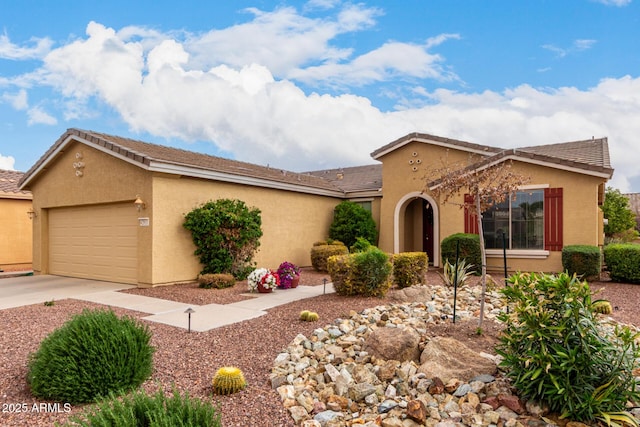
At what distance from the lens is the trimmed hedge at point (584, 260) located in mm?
10500

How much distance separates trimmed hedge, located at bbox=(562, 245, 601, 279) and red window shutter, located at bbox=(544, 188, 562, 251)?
0.78m

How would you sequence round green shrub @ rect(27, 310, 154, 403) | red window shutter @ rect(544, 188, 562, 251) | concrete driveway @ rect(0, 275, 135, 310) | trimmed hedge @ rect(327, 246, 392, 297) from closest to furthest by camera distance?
round green shrub @ rect(27, 310, 154, 403)
trimmed hedge @ rect(327, 246, 392, 297)
concrete driveway @ rect(0, 275, 135, 310)
red window shutter @ rect(544, 188, 562, 251)

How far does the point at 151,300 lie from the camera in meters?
8.88

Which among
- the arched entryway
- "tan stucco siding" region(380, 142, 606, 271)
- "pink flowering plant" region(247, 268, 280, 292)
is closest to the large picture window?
"tan stucco siding" region(380, 142, 606, 271)


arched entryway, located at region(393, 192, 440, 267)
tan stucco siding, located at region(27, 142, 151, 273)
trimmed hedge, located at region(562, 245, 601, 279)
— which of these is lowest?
trimmed hedge, located at region(562, 245, 601, 279)

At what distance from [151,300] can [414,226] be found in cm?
1062

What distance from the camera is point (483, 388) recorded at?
4012 millimetres

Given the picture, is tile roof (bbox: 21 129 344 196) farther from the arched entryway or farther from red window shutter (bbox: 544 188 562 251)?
red window shutter (bbox: 544 188 562 251)

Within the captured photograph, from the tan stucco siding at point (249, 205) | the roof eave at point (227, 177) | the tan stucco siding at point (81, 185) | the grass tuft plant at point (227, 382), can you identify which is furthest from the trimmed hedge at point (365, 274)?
the tan stucco siding at point (81, 185)

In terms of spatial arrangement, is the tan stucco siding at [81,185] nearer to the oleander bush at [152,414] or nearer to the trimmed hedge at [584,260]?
the oleander bush at [152,414]

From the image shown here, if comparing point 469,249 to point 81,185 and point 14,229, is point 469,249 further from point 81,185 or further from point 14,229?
point 14,229

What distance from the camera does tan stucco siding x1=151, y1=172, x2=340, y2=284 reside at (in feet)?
34.9

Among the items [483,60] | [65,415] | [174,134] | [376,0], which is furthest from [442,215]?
[65,415]

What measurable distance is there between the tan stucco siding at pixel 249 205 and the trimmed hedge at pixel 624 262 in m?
9.68
